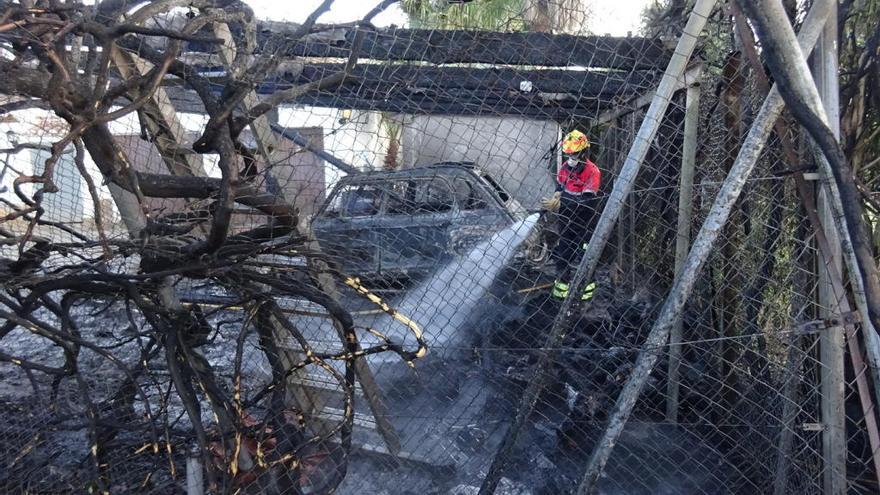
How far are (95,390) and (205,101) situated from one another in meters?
2.46

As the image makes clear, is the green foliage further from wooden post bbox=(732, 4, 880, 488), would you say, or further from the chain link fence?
wooden post bbox=(732, 4, 880, 488)

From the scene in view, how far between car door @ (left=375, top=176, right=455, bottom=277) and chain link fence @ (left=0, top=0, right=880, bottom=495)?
607 mm

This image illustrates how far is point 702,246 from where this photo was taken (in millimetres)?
2557

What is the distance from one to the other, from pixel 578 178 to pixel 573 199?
674mm

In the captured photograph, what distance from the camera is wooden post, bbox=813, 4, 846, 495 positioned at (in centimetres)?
252

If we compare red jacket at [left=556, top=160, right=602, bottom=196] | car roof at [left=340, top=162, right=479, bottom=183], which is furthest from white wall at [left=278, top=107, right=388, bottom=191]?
red jacket at [left=556, top=160, right=602, bottom=196]

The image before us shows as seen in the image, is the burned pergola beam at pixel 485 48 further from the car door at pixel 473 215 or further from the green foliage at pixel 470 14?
the car door at pixel 473 215

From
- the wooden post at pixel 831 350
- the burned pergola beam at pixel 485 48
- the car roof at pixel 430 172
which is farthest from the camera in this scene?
the car roof at pixel 430 172

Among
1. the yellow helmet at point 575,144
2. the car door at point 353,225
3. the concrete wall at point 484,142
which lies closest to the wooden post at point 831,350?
the concrete wall at point 484,142

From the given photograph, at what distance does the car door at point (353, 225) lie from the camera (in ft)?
12.3

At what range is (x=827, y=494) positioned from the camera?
8.68 feet

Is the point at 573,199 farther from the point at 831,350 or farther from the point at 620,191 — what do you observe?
the point at 831,350

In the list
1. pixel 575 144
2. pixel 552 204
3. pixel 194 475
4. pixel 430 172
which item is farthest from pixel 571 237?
pixel 194 475

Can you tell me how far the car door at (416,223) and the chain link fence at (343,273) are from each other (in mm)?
607
